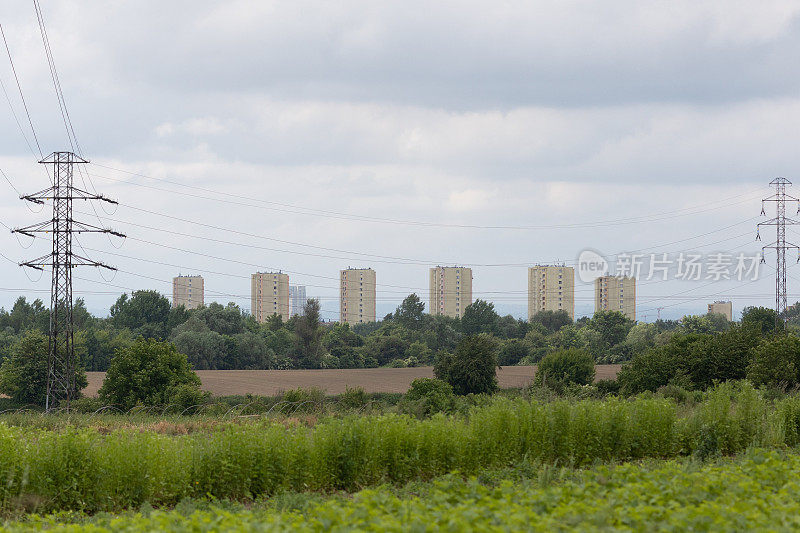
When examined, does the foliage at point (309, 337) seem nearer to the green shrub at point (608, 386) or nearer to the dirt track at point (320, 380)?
the dirt track at point (320, 380)

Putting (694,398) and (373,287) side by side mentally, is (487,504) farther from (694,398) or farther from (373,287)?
(373,287)

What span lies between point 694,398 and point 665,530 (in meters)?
23.3

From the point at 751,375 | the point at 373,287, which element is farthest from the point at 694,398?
the point at 373,287

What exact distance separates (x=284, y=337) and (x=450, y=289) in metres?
92.0

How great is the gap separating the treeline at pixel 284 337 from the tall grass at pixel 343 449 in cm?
5795

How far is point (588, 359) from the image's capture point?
1720 inches

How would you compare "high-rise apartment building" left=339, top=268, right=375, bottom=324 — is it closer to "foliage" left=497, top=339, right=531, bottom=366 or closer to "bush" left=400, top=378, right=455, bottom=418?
"foliage" left=497, top=339, right=531, bottom=366

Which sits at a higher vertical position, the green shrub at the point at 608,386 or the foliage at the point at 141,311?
the foliage at the point at 141,311

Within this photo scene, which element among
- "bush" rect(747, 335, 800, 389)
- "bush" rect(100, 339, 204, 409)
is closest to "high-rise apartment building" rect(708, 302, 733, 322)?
"bush" rect(747, 335, 800, 389)

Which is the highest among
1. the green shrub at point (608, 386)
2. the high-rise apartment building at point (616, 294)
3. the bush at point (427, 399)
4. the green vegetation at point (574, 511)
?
the high-rise apartment building at point (616, 294)

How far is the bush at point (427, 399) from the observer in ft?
86.7

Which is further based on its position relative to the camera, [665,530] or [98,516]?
[98,516]

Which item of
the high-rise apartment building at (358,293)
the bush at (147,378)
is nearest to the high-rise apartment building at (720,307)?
the high-rise apartment building at (358,293)

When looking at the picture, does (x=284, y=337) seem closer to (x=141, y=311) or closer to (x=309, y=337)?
(x=309, y=337)
